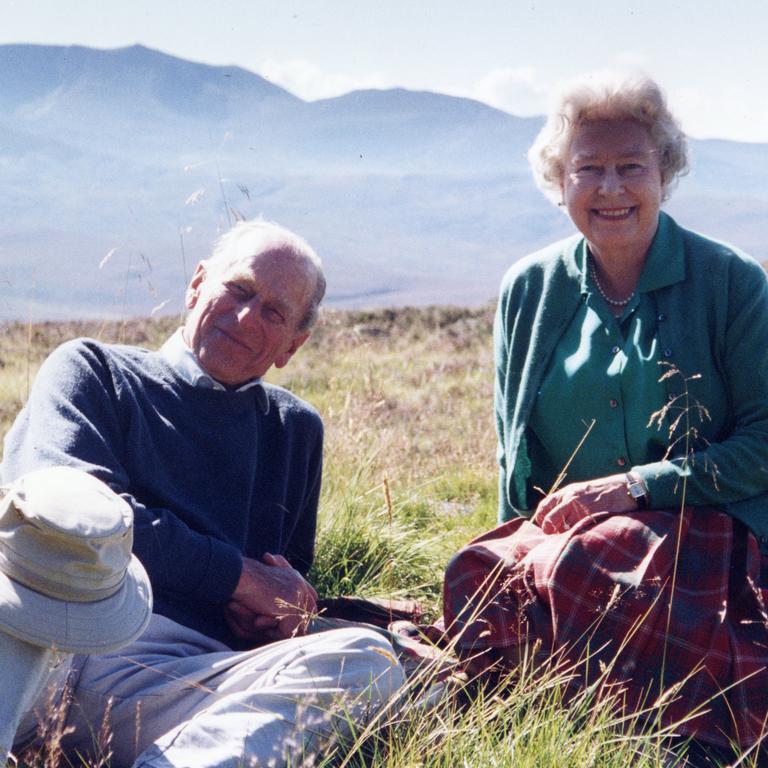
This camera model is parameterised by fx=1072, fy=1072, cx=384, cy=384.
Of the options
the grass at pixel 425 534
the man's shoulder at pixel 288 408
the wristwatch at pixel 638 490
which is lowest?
the grass at pixel 425 534

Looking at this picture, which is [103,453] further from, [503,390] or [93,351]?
[503,390]

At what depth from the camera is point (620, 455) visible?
326 cm

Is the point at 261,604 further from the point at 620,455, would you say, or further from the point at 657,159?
the point at 657,159

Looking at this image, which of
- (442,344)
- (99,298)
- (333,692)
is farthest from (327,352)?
(333,692)

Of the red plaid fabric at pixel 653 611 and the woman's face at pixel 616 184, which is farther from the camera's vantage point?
the woman's face at pixel 616 184

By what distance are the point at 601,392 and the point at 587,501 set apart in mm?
368

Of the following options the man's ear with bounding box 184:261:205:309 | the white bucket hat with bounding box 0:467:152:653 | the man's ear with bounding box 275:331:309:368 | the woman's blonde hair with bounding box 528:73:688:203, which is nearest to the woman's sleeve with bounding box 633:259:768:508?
the woman's blonde hair with bounding box 528:73:688:203

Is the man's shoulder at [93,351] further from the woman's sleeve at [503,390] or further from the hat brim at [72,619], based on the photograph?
the woman's sleeve at [503,390]

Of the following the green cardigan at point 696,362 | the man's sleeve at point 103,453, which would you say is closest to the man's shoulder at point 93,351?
the man's sleeve at point 103,453

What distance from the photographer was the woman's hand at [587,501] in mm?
3086

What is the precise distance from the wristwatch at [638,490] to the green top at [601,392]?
18 centimetres

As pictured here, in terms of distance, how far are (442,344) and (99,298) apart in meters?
9.40

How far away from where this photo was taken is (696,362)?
10.5ft

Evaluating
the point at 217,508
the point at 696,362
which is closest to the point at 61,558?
the point at 217,508
